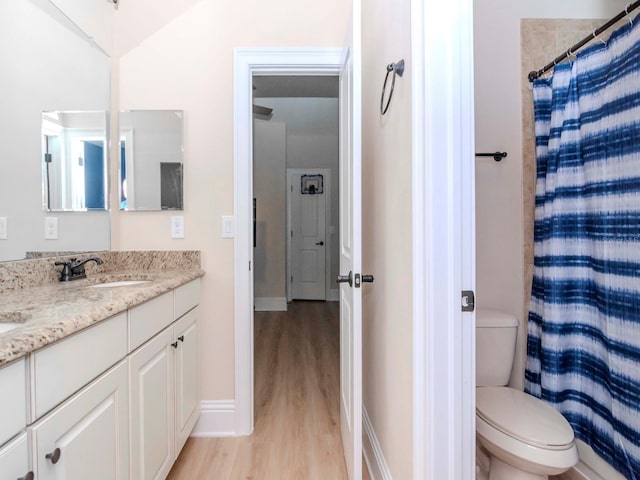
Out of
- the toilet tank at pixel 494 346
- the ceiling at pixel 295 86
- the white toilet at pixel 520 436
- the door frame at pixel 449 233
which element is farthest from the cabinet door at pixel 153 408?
the ceiling at pixel 295 86

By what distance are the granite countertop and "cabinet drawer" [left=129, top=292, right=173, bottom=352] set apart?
0.04 m

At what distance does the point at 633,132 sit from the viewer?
3.89 feet

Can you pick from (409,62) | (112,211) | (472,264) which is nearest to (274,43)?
(409,62)

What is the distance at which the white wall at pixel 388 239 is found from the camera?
3.48ft

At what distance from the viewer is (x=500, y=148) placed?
169 centimetres

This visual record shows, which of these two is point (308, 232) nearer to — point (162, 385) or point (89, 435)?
point (162, 385)

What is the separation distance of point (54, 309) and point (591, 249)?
2.04 m

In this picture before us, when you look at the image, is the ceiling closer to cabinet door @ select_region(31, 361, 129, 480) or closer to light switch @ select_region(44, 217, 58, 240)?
light switch @ select_region(44, 217, 58, 240)

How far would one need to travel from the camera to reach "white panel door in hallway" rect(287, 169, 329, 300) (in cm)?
536

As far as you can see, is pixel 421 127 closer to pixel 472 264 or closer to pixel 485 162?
pixel 472 264

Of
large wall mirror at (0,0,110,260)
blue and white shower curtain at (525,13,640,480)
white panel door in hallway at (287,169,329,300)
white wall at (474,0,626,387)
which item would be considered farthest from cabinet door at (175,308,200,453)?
white panel door in hallway at (287,169,329,300)

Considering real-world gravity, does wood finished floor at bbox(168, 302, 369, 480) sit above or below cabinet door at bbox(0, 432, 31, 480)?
below

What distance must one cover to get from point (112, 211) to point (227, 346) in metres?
1.03

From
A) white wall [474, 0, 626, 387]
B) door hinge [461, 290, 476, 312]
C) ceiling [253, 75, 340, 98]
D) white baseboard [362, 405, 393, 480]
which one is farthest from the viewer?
ceiling [253, 75, 340, 98]
